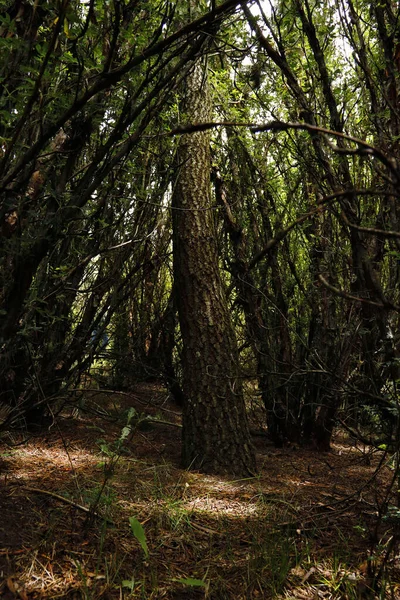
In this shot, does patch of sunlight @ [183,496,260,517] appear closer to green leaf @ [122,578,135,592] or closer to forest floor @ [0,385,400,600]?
forest floor @ [0,385,400,600]

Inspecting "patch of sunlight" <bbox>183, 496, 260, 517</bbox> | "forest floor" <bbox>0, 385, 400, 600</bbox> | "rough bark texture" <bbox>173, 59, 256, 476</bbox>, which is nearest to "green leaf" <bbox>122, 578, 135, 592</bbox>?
"forest floor" <bbox>0, 385, 400, 600</bbox>

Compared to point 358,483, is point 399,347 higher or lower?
higher

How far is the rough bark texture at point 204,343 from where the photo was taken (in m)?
3.15

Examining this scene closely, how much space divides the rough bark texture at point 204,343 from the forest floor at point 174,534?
0.19m

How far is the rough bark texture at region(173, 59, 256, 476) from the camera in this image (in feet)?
10.3

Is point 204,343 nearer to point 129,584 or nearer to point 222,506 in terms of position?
point 222,506

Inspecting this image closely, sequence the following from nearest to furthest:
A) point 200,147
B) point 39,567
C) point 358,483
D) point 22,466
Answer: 1. point 39,567
2. point 22,466
3. point 358,483
4. point 200,147

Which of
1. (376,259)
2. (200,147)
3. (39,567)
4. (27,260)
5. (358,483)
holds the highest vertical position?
(200,147)

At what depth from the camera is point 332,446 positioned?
427 cm

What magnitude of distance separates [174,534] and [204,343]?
1.44 meters

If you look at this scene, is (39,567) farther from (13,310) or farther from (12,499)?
(13,310)

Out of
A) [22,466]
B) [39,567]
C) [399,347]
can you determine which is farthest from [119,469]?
[399,347]

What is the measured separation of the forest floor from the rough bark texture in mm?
193

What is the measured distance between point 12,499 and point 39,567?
477 mm
